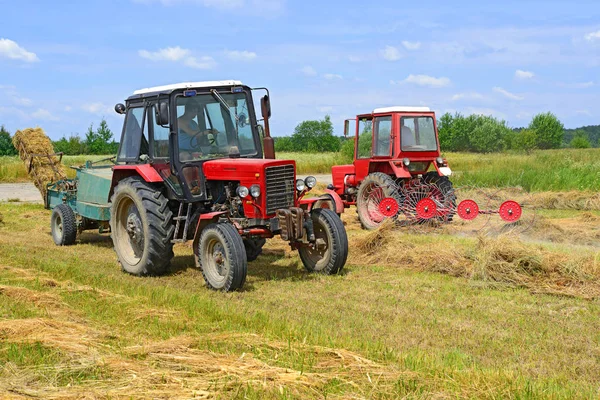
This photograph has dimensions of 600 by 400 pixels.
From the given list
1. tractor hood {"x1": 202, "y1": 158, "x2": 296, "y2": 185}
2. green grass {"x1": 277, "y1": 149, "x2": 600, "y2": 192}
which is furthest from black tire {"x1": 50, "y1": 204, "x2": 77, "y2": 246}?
green grass {"x1": 277, "y1": 149, "x2": 600, "y2": 192}

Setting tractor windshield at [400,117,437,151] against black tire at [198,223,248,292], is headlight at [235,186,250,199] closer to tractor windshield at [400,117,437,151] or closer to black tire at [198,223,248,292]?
black tire at [198,223,248,292]

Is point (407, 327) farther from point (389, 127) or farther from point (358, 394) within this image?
point (389, 127)

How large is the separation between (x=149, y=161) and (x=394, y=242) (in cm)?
359

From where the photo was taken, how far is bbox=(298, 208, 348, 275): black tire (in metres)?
8.27

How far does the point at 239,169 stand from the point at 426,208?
16.3ft

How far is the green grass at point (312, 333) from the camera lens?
14.3 feet

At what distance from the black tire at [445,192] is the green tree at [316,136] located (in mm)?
66590

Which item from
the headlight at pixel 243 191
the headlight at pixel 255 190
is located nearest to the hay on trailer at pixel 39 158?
the headlight at pixel 243 191

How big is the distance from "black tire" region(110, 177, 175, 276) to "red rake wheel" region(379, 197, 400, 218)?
4882 millimetres

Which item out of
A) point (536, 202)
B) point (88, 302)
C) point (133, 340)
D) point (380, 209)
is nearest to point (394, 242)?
point (380, 209)

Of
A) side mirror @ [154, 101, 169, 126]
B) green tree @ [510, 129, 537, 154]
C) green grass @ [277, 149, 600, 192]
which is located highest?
green tree @ [510, 129, 537, 154]

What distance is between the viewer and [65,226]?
37.7 feet

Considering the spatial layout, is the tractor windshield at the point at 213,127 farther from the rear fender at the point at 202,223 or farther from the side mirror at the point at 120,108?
the side mirror at the point at 120,108

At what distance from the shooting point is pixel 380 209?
496 inches
